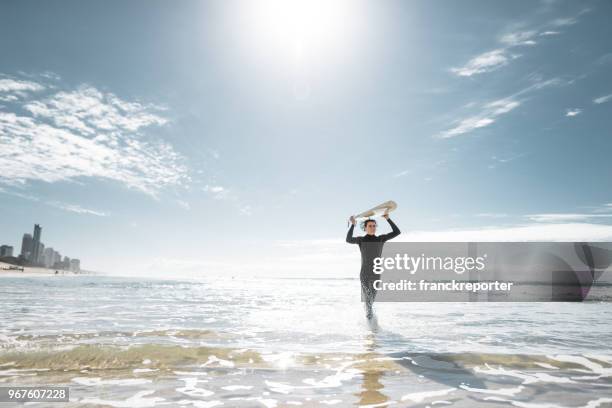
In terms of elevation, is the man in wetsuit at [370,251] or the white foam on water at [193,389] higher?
the man in wetsuit at [370,251]

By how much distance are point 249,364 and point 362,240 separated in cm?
723

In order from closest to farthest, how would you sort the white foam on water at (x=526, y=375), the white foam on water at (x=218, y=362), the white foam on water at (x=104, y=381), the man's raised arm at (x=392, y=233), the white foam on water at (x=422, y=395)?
the white foam on water at (x=422, y=395)
the white foam on water at (x=104, y=381)
the white foam on water at (x=526, y=375)
the white foam on water at (x=218, y=362)
the man's raised arm at (x=392, y=233)

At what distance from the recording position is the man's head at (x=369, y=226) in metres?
12.8

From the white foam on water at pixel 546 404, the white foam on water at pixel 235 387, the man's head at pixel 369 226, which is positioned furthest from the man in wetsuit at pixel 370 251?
the white foam on water at pixel 235 387

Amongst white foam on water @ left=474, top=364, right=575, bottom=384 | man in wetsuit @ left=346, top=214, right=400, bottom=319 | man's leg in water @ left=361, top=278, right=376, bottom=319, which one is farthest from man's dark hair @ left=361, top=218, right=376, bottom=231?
white foam on water @ left=474, top=364, right=575, bottom=384

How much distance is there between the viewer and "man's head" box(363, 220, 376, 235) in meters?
12.8

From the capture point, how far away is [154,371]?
244 inches

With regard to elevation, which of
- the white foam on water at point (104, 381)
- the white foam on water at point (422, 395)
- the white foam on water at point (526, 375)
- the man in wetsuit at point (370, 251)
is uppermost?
the man in wetsuit at point (370, 251)

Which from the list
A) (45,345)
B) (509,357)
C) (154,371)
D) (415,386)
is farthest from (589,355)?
(45,345)

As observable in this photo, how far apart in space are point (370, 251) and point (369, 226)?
931mm

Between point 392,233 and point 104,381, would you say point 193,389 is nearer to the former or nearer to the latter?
point 104,381

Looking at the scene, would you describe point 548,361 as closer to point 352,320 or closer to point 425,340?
point 425,340

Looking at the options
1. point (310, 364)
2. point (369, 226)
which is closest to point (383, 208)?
point (369, 226)

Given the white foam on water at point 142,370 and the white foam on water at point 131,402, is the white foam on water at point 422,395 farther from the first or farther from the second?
the white foam on water at point 142,370
